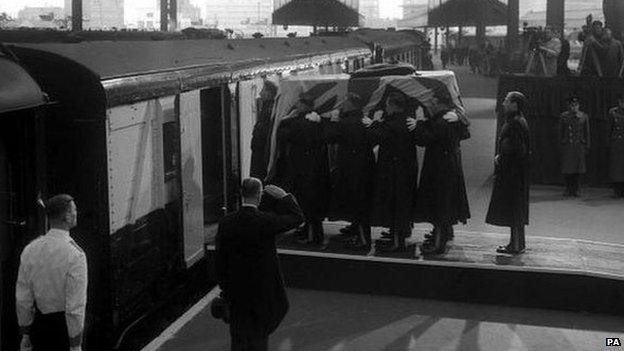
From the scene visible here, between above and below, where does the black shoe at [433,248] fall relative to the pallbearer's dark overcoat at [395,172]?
below

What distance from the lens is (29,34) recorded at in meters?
9.55

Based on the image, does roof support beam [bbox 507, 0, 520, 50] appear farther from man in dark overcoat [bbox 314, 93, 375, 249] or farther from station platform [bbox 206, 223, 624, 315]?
man in dark overcoat [bbox 314, 93, 375, 249]

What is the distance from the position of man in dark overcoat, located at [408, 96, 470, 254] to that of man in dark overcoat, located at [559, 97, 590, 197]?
19.5 feet

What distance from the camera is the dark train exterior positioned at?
574cm

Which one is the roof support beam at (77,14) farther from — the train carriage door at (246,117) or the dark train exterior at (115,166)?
the dark train exterior at (115,166)

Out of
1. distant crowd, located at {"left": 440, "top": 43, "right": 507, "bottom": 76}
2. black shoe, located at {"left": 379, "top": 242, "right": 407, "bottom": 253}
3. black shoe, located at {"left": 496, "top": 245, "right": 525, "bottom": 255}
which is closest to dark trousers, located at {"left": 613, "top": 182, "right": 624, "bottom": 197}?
black shoe, located at {"left": 496, "top": 245, "right": 525, "bottom": 255}

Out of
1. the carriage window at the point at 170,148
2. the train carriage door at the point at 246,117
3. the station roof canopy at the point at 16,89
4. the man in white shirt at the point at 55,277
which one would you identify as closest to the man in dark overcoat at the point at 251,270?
the man in white shirt at the point at 55,277

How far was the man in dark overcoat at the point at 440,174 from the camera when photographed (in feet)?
26.3

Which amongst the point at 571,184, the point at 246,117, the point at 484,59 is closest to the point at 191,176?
the point at 246,117

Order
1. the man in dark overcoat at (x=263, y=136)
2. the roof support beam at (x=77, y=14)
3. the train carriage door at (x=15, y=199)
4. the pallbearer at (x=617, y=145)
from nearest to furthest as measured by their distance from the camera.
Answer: the train carriage door at (x=15, y=199), the man in dark overcoat at (x=263, y=136), the pallbearer at (x=617, y=145), the roof support beam at (x=77, y=14)

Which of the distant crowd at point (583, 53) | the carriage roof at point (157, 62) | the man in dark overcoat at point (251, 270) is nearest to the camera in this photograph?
the man in dark overcoat at point (251, 270)

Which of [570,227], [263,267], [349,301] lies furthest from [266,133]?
[570,227]

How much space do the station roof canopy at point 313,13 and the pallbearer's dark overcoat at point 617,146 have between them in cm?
1824

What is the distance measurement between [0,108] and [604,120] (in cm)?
1161
